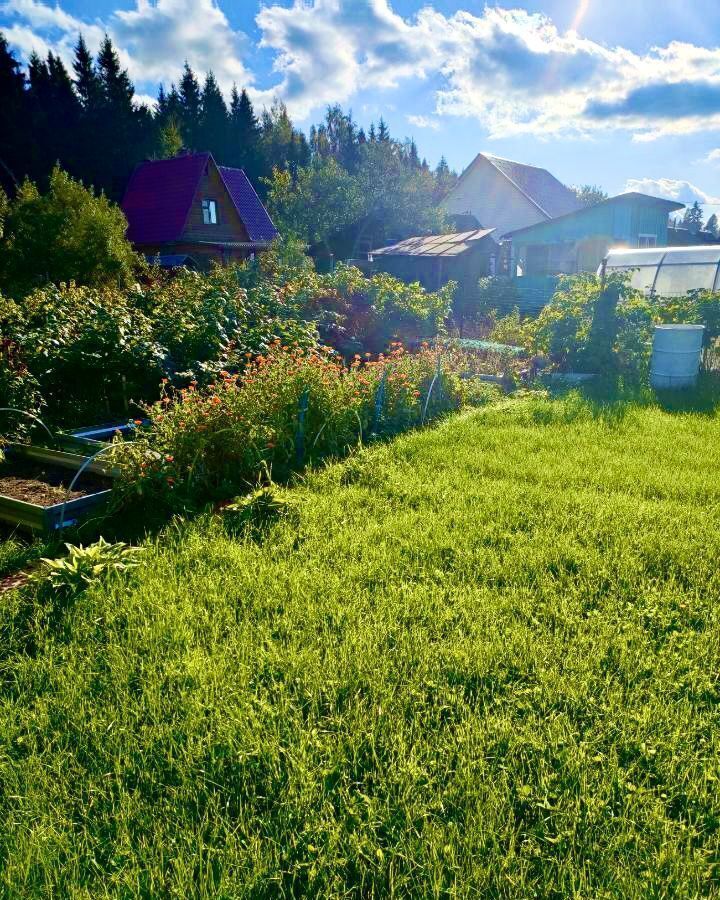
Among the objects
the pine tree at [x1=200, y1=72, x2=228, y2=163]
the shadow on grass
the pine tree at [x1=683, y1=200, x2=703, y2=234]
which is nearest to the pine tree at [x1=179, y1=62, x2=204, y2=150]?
the pine tree at [x1=200, y1=72, x2=228, y2=163]

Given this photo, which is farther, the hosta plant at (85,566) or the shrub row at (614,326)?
the shrub row at (614,326)

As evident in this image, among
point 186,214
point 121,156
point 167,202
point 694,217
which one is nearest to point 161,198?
point 167,202

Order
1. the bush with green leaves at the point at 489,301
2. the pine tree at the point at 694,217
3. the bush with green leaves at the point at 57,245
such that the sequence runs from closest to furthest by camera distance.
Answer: the bush with green leaves at the point at 57,245 → the bush with green leaves at the point at 489,301 → the pine tree at the point at 694,217

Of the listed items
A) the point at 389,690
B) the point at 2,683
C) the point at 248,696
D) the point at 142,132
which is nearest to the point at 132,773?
the point at 248,696

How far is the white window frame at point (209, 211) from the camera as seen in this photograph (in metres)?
28.1

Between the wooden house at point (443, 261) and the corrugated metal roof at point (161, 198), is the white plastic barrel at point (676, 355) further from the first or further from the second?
the corrugated metal roof at point (161, 198)

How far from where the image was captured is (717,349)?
995cm

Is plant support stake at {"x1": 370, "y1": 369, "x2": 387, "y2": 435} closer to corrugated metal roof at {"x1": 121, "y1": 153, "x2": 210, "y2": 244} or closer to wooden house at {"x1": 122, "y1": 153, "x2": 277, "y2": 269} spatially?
wooden house at {"x1": 122, "y1": 153, "x2": 277, "y2": 269}

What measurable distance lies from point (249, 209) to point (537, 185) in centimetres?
2339

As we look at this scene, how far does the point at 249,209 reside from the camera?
31844mm

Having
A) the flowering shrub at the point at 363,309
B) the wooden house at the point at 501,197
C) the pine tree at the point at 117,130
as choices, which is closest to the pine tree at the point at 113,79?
the pine tree at the point at 117,130

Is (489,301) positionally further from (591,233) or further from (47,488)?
(591,233)

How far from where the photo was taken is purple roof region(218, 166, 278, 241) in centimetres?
3112

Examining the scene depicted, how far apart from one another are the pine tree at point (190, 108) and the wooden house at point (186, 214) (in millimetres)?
20217
